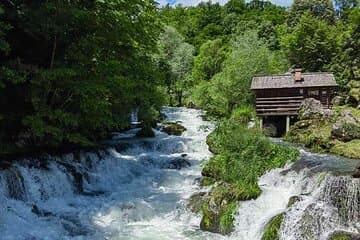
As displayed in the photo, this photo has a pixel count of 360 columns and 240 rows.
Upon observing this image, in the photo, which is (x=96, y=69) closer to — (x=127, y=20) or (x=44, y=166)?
(x=127, y=20)

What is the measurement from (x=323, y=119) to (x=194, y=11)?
65.7m

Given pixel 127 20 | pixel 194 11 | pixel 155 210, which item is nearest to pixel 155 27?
pixel 127 20

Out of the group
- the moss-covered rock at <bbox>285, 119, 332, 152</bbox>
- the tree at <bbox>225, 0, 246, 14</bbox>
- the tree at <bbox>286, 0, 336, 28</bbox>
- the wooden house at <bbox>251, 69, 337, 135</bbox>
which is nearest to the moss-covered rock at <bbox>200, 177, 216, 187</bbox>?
the moss-covered rock at <bbox>285, 119, 332, 152</bbox>

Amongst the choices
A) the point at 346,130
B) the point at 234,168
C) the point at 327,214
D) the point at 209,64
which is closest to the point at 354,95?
the point at 346,130

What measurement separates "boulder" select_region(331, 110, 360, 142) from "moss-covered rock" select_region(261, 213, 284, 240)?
10.0 m

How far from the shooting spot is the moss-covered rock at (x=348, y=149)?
1814 cm

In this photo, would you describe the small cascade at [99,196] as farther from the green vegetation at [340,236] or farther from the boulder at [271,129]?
the boulder at [271,129]

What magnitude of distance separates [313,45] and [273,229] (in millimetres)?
29773

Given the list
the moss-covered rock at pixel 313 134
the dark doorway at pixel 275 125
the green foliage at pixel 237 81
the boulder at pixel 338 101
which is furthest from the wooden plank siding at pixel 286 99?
the boulder at pixel 338 101

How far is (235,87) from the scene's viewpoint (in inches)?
1233

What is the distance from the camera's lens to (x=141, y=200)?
1518 cm

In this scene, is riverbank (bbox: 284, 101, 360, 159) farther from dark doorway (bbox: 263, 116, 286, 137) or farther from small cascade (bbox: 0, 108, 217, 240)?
small cascade (bbox: 0, 108, 217, 240)

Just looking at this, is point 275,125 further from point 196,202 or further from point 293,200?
point 293,200

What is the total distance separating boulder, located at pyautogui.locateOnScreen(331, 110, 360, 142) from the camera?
19953mm
